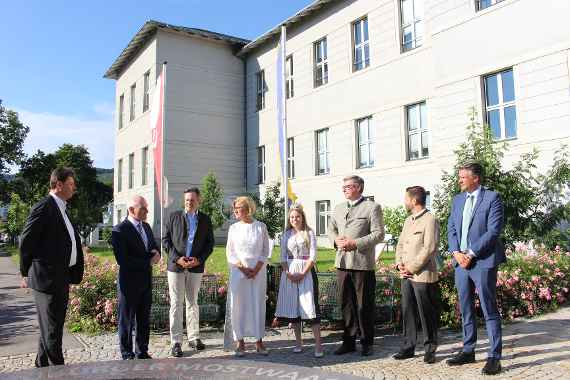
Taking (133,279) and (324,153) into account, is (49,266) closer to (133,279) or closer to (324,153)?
(133,279)

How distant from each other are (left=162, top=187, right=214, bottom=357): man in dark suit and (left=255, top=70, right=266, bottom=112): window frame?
21618mm

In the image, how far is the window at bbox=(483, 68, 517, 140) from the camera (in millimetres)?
13945

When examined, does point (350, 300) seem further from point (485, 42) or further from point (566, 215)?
point (485, 42)

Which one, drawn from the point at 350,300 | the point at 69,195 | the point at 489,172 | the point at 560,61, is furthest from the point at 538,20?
the point at 69,195

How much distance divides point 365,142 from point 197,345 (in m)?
15.5

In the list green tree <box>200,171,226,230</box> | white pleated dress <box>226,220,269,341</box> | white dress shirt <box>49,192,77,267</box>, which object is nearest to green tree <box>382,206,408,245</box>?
green tree <box>200,171,226,230</box>

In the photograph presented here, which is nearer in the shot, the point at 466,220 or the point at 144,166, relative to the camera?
the point at 466,220

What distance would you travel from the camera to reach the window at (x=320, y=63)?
22.8 m

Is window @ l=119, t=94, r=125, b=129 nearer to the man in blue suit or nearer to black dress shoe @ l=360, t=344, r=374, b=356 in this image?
black dress shoe @ l=360, t=344, r=374, b=356

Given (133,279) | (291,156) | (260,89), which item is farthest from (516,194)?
(260,89)

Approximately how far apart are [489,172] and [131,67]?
2541 cm

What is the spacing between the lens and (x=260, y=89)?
27.9 meters

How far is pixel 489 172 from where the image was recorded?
10.8 metres

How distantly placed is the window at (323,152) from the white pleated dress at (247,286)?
54.8 feet
